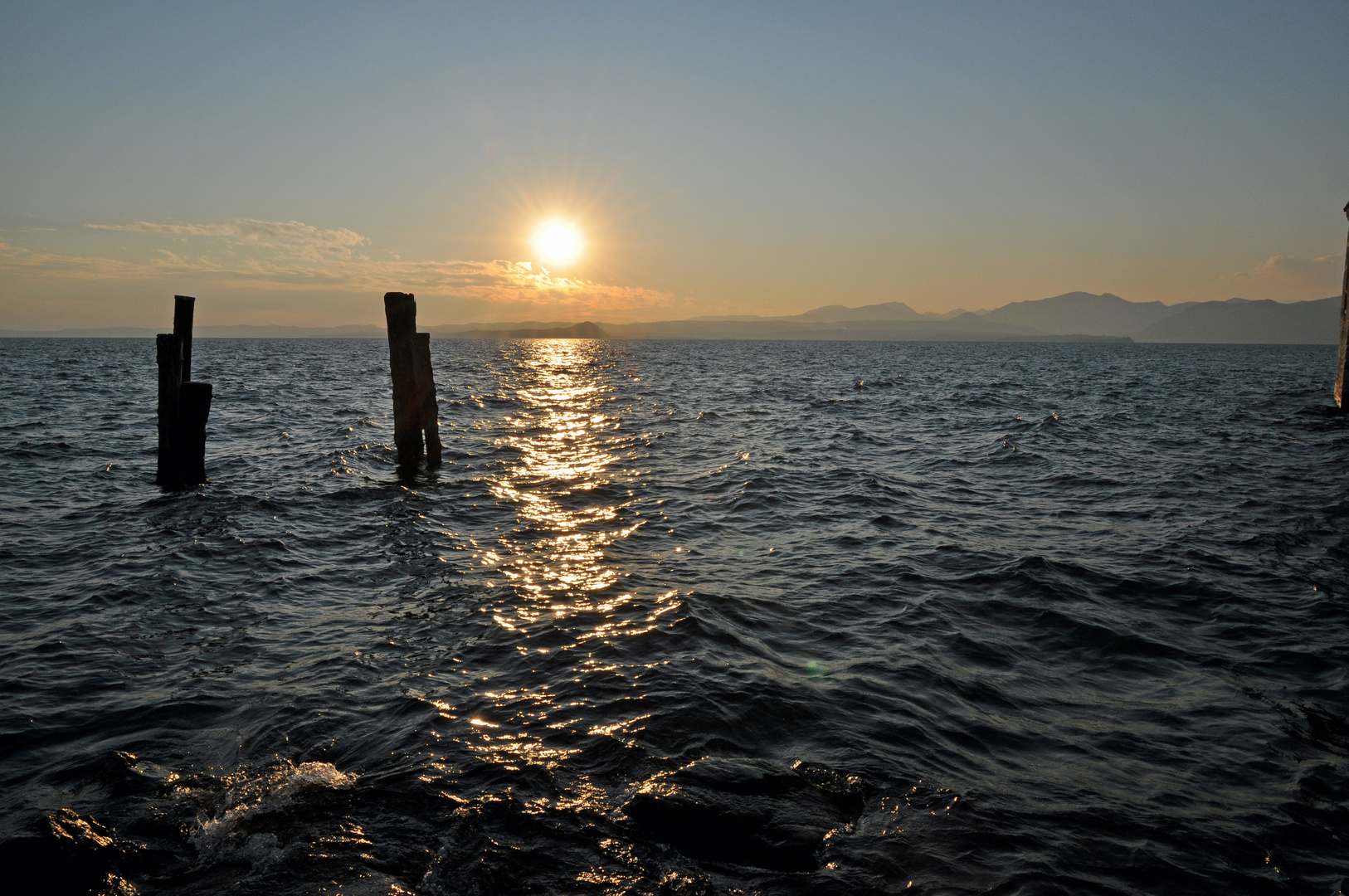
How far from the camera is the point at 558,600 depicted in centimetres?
891

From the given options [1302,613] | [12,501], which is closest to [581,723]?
[1302,613]

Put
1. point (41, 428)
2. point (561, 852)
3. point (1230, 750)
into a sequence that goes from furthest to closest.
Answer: point (41, 428) → point (1230, 750) → point (561, 852)

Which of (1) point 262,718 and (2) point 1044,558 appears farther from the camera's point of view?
(2) point 1044,558

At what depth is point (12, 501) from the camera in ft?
42.5

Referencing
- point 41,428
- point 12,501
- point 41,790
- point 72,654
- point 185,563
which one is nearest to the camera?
point 41,790

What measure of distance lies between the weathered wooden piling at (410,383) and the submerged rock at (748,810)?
12517 mm

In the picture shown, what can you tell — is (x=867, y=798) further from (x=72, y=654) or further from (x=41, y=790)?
(x=72, y=654)

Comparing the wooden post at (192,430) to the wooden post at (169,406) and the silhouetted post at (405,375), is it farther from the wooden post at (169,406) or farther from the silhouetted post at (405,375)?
the silhouetted post at (405,375)

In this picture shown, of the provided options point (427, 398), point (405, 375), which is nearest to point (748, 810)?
point (405, 375)

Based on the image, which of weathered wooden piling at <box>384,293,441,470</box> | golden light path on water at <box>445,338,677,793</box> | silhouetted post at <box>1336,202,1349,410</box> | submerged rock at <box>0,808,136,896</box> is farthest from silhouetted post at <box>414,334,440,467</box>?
silhouetted post at <box>1336,202,1349,410</box>

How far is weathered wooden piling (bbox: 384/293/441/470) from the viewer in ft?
51.5

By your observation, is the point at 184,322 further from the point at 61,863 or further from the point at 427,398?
the point at 61,863

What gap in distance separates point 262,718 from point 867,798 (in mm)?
4724

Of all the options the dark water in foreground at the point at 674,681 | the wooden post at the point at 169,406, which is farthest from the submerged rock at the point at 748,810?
the wooden post at the point at 169,406
